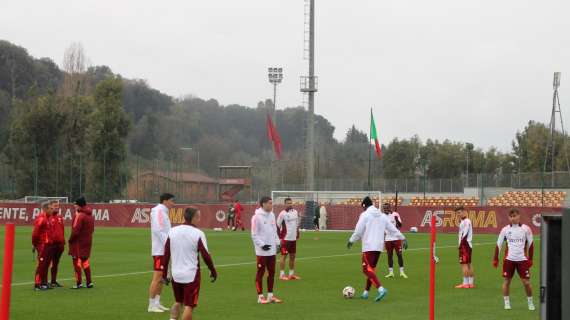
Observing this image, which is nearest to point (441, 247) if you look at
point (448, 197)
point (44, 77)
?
point (448, 197)

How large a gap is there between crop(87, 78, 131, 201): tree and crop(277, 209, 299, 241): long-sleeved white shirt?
49585 mm

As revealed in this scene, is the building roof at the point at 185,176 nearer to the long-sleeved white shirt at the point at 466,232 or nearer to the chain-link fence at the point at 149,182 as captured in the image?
the chain-link fence at the point at 149,182

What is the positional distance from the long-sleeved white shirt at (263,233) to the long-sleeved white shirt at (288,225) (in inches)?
184

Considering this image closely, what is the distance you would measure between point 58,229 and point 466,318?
32.1 feet

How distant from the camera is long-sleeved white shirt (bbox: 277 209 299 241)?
22531mm

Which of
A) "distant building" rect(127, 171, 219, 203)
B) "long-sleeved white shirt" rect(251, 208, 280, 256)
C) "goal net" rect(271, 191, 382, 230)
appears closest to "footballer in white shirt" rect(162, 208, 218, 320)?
"long-sleeved white shirt" rect(251, 208, 280, 256)

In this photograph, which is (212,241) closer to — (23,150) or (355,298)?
(355,298)

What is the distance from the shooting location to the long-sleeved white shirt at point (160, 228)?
15.6 metres

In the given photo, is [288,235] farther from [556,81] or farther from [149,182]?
[149,182]

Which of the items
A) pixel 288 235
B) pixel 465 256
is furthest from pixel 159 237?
pixel 465 256

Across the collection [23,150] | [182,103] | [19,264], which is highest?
[182,103]

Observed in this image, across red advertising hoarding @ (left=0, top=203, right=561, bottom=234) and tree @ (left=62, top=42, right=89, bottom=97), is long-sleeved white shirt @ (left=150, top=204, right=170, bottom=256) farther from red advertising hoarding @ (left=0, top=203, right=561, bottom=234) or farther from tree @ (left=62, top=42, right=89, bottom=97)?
tree @ (left=62, top=42, right=89, bottom=97)

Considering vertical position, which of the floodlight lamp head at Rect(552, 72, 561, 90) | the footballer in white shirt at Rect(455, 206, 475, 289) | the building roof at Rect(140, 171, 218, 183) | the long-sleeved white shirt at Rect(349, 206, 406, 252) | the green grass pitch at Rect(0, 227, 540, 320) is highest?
the floodlight lamp head at Rect(552, 72, 561, 90)

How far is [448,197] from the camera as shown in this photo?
6625 cm
